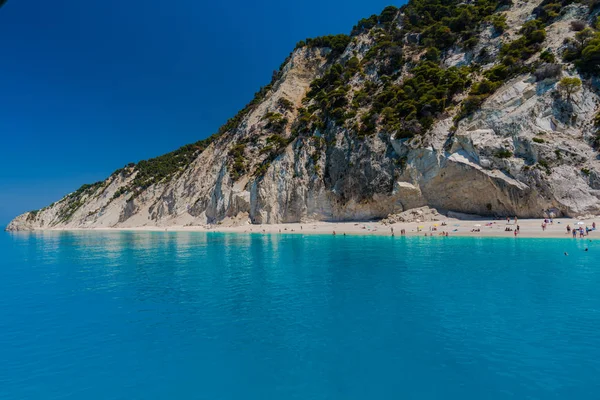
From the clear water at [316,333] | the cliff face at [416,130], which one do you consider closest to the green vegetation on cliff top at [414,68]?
the cliff face at [416,130]

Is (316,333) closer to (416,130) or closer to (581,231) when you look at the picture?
(581,231)

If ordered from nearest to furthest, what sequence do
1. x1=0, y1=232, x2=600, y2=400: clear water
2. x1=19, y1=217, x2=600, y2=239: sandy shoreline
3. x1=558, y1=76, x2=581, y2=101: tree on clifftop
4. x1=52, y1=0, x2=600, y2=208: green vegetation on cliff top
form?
x1=0, y1=232, x2=600, y2=400: clear water
x1=19, y1=217, x2=600, y2=239: sandy shoreline
x1=558, y1=76, x2=581, y2=101: tree on clifftop
x1=52, y1=0, x2=600, y2=208: green vegetation on cliff top

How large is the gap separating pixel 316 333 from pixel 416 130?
34.9 metres

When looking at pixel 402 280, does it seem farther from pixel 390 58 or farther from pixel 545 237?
pixel 390 58

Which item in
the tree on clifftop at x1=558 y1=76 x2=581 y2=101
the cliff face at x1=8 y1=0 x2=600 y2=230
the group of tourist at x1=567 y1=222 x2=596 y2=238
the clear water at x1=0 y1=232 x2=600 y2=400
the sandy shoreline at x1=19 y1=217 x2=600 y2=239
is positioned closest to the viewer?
the clear water at x1=0 y1=232 x2=600 y2=400

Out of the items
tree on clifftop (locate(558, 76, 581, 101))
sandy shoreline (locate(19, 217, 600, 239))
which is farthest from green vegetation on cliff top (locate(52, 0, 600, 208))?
sandy shoreline (locate(19, 217, 600, 239))

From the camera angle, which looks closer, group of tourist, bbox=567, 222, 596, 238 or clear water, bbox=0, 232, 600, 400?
clear water, bbox=0, 232, 600, 400

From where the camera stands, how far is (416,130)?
3794 cm

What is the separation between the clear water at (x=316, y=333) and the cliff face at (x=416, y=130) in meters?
16.0

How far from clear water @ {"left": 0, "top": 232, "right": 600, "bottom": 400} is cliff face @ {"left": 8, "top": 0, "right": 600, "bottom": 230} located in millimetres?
16045

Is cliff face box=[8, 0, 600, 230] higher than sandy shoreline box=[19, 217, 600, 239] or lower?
higher

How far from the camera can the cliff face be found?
29906 millimetres

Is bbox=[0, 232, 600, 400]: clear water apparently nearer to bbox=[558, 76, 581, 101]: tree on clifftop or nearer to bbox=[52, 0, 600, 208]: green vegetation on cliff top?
bbox=[558, 76, 581, 101]: tree on clifftop

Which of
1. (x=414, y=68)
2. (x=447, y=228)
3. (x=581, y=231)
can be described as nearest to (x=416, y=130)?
(x=447, y=228)
